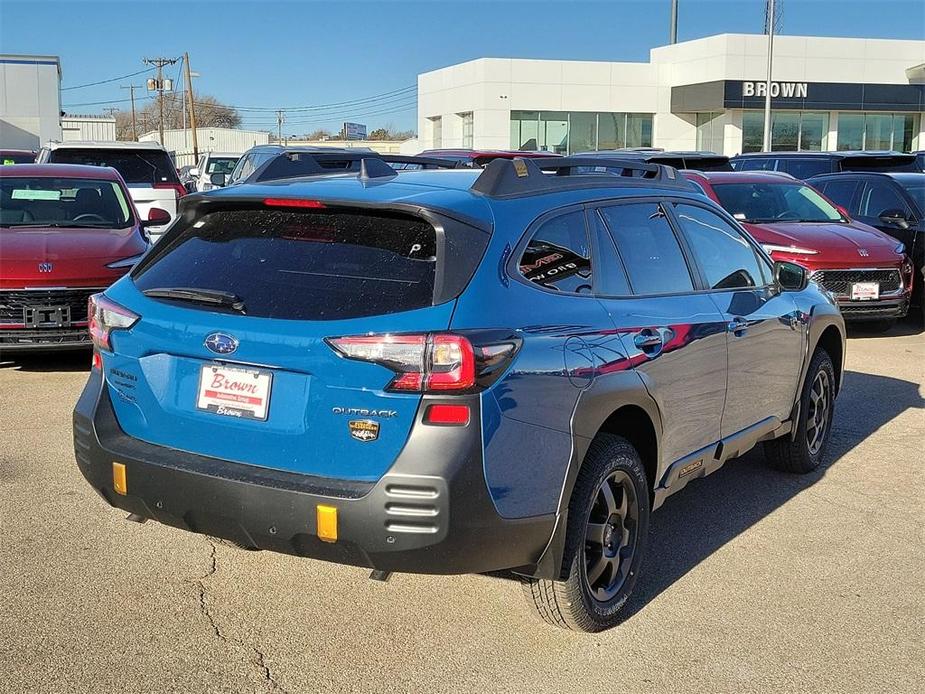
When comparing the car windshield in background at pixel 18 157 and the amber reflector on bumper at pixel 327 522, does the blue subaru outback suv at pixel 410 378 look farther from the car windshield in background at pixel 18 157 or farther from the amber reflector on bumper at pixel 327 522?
the car windshield in background at pixel 18 157

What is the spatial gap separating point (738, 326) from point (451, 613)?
1991 millimetres

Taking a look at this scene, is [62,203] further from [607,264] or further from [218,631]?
[607,264]

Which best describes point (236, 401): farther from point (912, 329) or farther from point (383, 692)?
point (912, 329)

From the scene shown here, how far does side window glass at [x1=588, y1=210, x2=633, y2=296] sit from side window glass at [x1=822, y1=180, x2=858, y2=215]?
34.1 ft

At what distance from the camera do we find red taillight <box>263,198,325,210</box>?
12.5 feet

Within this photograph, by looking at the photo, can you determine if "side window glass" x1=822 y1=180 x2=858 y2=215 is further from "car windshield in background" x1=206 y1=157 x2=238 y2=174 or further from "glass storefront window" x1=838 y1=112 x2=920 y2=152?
"glass storefront window" x1=838 y1=112 x2=920 y2=152

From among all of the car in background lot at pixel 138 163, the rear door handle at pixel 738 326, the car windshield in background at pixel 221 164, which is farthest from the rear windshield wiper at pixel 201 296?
the car windshield in background at pixel 221 164

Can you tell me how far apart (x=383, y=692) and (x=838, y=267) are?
8.79 m

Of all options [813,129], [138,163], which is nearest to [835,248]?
[138,163]

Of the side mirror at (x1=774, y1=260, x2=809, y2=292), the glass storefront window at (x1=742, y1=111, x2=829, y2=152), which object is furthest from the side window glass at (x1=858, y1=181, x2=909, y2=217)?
the glass storefront window at (x1=742, y1=111, x2=829, y2=152)

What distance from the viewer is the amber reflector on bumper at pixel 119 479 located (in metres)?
3.85

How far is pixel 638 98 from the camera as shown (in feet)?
154

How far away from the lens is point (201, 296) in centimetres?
377

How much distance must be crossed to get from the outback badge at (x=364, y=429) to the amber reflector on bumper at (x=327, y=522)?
0.24 meters
